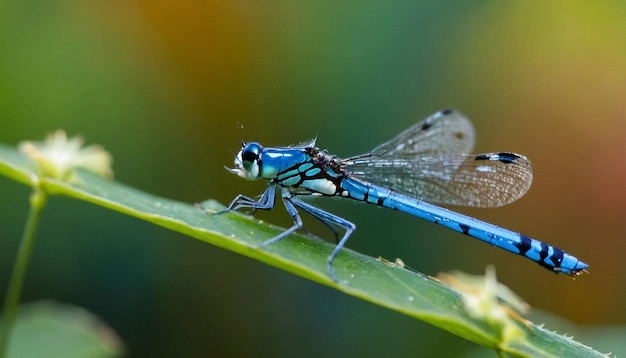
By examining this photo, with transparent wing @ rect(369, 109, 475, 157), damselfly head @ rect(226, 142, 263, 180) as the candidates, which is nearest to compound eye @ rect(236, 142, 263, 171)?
damselfly head @ rect(226, 142, 263, 180)

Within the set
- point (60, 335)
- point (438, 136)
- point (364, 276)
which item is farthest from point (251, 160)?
point (60, 335)

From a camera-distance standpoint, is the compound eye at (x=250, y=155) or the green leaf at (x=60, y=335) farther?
the green leaf at (x=60, y=335)

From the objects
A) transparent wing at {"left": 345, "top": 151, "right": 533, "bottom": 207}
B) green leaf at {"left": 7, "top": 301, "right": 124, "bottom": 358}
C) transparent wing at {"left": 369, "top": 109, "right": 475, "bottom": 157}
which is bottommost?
green leaf at {"left": 7, "top": 301, "right": 124, "bottom": 358}

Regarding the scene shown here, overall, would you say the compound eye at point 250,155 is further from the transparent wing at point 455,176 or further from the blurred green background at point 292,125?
the blurred green background at point 292,125

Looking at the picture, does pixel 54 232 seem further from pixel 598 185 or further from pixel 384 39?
pixel 598 185

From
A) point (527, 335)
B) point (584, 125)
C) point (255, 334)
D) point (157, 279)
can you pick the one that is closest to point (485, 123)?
point (584, 125)

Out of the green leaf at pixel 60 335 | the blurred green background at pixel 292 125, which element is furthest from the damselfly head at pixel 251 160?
the green leaf at pixel 60 335

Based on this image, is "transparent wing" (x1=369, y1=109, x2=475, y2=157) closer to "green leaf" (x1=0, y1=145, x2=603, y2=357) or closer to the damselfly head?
the damselfly head

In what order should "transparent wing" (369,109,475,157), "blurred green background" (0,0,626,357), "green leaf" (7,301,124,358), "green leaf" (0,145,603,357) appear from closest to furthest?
"green leaf" (0,145,603,357), "green leaf" (7,301,124,358), "transparent wing" (369,109,475,157), "blurred green background" (0,0,626,357)
